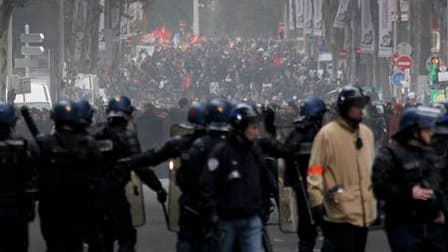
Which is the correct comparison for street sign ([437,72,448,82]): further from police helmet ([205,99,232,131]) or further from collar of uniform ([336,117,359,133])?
collar of uniform ([336,117,359,133])

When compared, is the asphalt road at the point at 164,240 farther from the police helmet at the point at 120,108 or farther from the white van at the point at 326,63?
the white van at the point at 326,63

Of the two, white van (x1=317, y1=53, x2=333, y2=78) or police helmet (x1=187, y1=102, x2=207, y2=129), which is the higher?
police helmet (x1=187, y1=102, x2=207, y2=129)

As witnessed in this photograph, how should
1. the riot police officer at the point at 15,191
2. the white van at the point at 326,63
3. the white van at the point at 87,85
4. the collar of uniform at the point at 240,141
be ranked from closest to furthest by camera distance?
the collar of uniform at the point at 240,141, the riot police officer at the point at 15,191, the white van at the point at 87,85, the white van at the point at 326,63

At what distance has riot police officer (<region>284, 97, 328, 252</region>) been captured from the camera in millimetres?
15469

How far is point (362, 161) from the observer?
12.5 metres

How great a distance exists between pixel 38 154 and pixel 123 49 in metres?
86.4

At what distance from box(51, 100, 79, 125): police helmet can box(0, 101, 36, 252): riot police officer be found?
0.32 metres

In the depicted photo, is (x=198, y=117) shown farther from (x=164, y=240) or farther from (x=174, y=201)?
(x=164, y=240)

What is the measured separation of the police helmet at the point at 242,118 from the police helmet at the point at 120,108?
2.88 metres

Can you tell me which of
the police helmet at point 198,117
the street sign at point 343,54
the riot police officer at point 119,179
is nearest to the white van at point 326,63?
the street sign at point 343,54

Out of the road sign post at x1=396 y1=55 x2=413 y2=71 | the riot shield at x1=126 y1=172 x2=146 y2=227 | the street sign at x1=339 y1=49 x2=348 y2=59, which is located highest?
the road sign post at x1=396 y1=55 x2=413 y2=71

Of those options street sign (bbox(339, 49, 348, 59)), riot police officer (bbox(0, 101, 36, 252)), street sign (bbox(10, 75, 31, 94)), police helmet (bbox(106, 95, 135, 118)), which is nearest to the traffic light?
street sign (bbox(10, 75, 31, 94))

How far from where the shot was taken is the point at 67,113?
13102mm

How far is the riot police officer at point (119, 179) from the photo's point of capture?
14688mm
